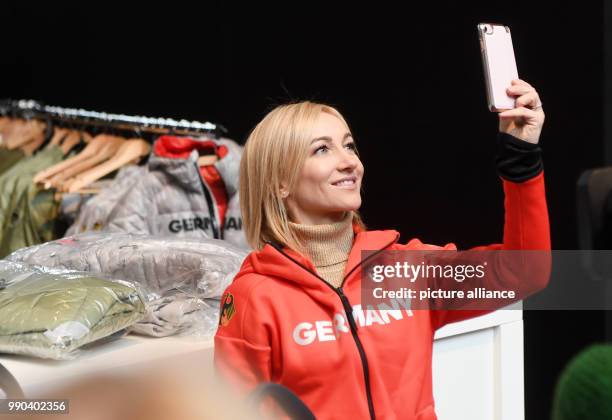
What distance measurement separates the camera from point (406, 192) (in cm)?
275

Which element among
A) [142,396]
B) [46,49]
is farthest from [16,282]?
[46,49]

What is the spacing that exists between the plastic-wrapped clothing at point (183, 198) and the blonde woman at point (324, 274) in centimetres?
126

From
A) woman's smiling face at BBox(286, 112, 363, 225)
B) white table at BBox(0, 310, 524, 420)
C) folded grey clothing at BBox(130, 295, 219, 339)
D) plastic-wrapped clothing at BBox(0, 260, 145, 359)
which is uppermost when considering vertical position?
woman's smiling face at BBox(286, 112, 363, 225)

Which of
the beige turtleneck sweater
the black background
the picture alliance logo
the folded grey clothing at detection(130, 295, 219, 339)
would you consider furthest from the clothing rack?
the beige turtleneck sweater

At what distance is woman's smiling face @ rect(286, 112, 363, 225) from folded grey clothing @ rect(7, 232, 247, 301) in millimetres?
506

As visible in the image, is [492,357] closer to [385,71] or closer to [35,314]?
[385,71]

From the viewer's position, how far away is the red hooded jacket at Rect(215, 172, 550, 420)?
1423 mm

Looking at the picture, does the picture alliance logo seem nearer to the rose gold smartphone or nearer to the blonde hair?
the blonde hair

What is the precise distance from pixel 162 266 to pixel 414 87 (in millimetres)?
1071

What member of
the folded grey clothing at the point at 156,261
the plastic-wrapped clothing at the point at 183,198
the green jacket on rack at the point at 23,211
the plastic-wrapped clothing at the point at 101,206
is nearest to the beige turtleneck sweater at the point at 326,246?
the folded grey clothing at the point at 156,261

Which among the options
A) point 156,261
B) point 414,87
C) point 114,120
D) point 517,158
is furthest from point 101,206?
point 517,158

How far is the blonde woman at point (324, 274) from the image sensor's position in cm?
139

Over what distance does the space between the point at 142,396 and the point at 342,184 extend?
124 centimetres

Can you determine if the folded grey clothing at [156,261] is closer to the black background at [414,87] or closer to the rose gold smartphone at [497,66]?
the black background at [414,87]
